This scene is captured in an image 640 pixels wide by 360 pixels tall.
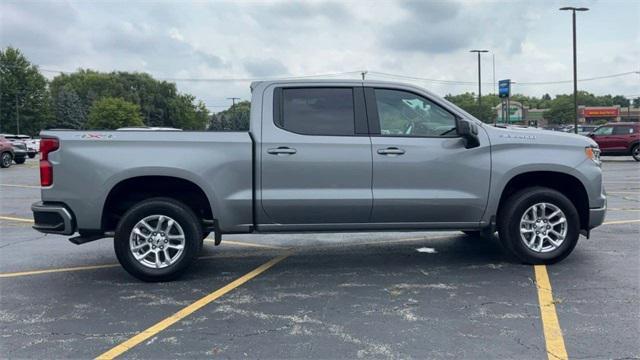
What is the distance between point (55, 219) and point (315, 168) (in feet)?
8.35

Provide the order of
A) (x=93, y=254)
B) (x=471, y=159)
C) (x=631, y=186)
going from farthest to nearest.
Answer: (x=631, y=186) → (x=93, y=254) → (x=471, y=159)

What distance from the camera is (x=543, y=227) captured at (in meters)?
6.02

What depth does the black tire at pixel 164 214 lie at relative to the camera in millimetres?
5520

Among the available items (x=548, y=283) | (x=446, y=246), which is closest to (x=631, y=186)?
(x=446, y=246)

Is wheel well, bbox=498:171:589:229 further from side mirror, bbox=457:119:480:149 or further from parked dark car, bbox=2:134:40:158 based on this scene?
parked dark car, bbox=2:134:40:158

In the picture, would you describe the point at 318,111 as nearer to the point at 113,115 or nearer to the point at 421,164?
the point at 421,164

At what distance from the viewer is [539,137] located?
596 cm

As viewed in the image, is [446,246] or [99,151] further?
[446,246]

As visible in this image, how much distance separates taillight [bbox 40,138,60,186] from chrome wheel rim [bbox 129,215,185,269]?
3.16 feet

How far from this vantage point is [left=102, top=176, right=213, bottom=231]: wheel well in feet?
18.6

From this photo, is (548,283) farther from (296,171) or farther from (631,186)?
(631,186)

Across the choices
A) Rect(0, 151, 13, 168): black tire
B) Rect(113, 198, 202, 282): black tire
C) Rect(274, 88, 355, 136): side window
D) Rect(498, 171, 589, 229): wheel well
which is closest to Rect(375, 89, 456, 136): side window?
Rect(274, 88, 355, 136): side window

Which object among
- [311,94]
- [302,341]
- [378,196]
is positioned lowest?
[302,341]

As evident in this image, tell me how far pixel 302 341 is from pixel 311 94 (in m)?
2.76
